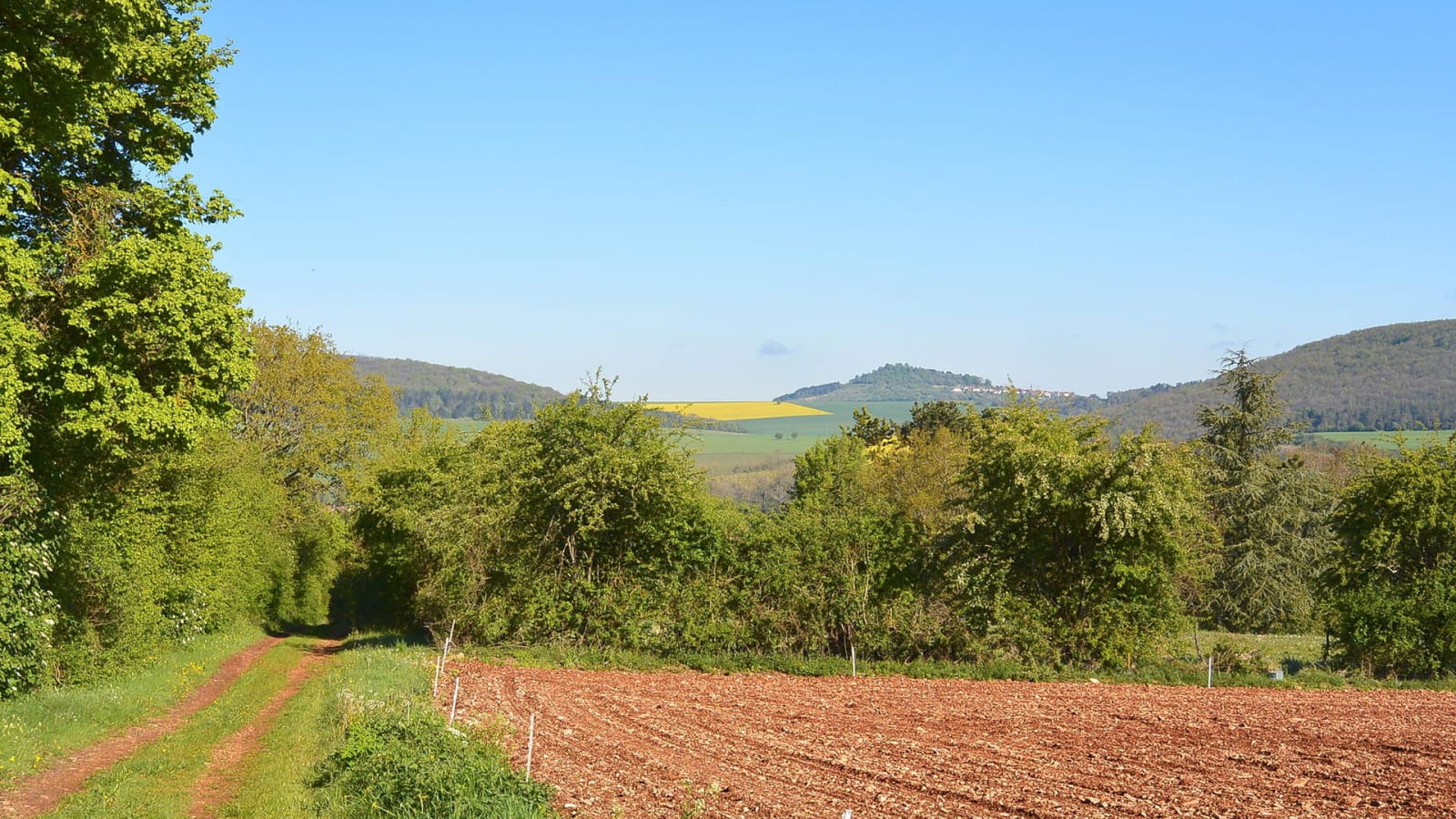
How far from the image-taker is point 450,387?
573ft

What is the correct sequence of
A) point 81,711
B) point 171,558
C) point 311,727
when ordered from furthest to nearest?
point 171,558
point 311,727
point 81,711

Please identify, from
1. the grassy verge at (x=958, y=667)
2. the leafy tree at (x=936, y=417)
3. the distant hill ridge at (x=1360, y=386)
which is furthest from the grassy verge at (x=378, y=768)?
the distant hill ridge at (x=1360, y=386)

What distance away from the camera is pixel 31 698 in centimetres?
1684

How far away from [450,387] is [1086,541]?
520ft

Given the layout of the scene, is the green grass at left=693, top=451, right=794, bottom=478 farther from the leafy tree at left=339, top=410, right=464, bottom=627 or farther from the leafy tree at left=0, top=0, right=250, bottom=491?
the leafy tree at left=0, top=0, right=250, bottom=491

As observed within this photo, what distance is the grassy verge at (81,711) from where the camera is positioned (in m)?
14.1

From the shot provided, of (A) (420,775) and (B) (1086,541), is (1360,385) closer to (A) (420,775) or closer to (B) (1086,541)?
(B) (1086,541)

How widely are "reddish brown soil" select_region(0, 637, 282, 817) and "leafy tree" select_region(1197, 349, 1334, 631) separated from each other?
1513 inches

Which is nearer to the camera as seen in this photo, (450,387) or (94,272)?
(94,272)

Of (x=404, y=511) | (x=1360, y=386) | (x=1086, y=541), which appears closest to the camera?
(x=1086, y=541)

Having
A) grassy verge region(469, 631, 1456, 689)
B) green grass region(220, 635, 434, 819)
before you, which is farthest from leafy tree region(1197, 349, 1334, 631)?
green grass region(220, 635, 434, 819)

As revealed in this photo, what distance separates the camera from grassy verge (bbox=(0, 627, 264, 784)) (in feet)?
46.1

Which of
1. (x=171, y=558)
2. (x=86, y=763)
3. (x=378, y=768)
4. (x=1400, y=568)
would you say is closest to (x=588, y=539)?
(x=171, y=558)

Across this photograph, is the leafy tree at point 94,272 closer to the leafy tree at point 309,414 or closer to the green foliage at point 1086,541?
the green foliage at point 1086,541
